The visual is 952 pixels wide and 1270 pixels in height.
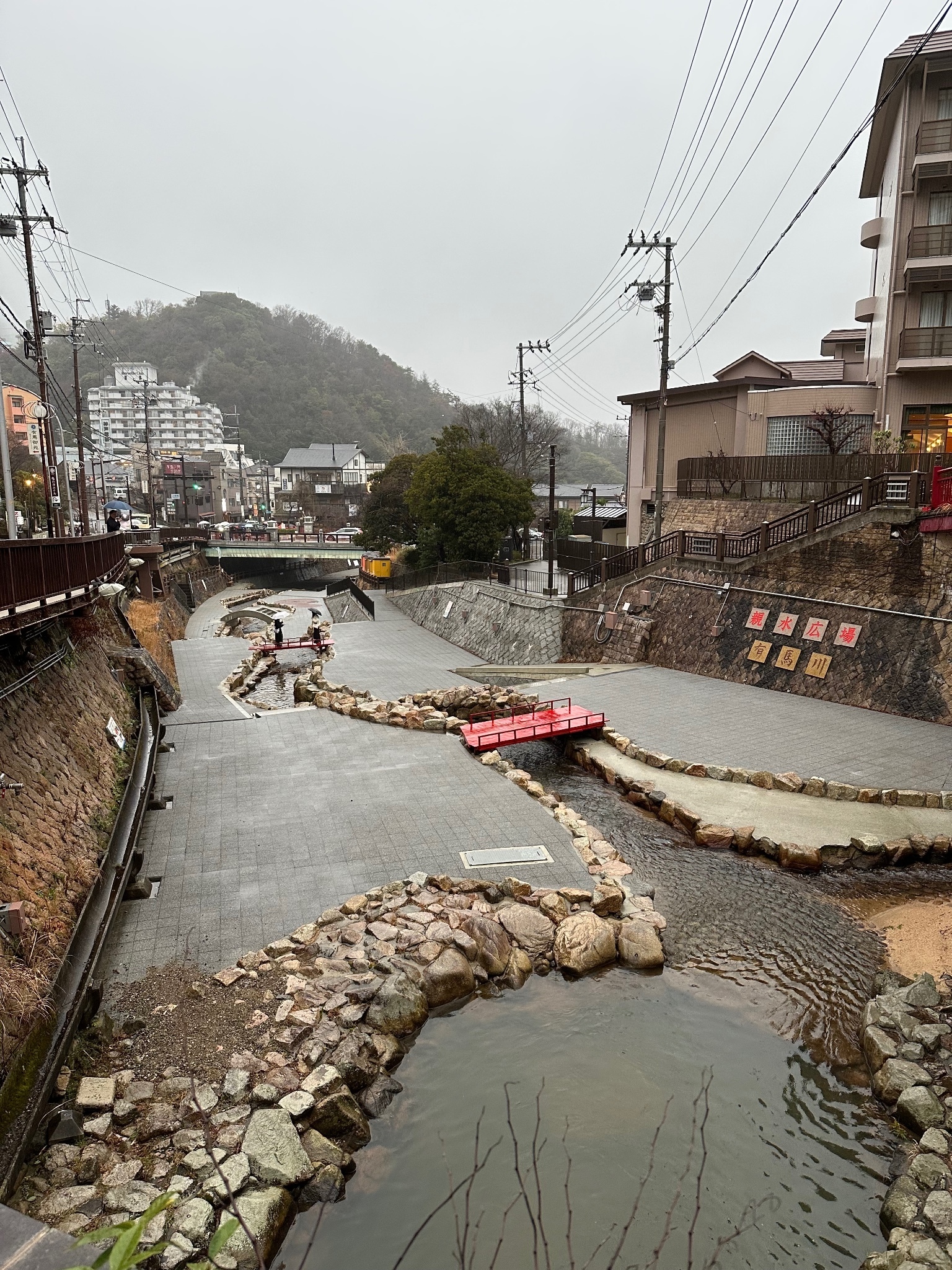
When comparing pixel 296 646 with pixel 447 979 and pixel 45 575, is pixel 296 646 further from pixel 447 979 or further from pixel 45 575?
pixel 447 979

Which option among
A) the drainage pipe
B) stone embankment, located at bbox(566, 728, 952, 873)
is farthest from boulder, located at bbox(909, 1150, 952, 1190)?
the drainage pipe

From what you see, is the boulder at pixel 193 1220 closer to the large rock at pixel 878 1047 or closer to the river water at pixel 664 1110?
the river water at pixel 664 1110

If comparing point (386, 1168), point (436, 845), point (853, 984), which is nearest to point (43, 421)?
point (436, 845)

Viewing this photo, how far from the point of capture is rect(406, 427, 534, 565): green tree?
33.5m

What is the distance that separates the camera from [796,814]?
39.1 feet

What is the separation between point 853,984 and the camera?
845 cm

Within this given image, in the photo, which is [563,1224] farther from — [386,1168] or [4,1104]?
[4,1104]

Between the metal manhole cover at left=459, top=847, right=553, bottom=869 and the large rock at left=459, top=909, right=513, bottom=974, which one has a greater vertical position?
the metal manhole cover at left=459, top=847, right=553, bottom=869

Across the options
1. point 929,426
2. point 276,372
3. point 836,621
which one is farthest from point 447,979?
point 276,372

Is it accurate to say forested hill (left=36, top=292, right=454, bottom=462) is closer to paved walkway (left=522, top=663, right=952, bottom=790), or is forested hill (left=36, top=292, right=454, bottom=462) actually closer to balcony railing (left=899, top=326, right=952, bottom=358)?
balcony railing (left=899, top=326, right=952, bottom=358)

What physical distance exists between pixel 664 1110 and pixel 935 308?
25.9 m

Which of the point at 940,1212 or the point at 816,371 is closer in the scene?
the point at 940,1212

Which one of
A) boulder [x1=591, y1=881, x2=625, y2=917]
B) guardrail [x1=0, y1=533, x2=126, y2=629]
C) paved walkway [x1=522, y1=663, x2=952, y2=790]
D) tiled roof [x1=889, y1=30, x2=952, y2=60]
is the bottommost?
boulder [x1=591, y1=881, x2=625, y2=917]

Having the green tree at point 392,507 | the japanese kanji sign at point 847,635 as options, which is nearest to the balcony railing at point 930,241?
the japanese kanji sign at point 847,635
